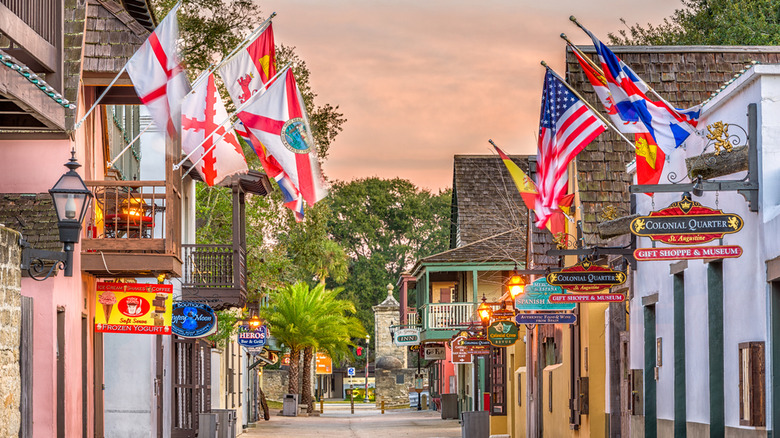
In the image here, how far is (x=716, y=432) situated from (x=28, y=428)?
7412mm

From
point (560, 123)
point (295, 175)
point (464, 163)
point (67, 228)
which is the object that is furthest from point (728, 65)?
point (464, 163)

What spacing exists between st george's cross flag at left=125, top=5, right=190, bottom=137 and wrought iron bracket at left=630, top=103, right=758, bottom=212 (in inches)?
263

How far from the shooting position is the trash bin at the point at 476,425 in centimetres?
2709

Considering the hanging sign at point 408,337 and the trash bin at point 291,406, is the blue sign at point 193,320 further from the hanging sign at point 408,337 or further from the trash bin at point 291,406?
the trash bin at point 291,406

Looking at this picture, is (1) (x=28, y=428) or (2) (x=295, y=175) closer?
(1) (x=28, y=428)

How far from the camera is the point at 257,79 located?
17734mm

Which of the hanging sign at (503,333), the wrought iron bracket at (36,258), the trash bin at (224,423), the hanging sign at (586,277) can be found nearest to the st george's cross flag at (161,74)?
the wrought iron bracket at (36,258)

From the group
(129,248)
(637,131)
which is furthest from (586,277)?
(129,248)

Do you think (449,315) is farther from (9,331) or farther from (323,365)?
(9,331)

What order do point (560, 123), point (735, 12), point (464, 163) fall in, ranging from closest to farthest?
point (560, 123) → point (735, 12) → point (464, 163)

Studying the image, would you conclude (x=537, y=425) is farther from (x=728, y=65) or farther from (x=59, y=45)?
(x=59, y=45)

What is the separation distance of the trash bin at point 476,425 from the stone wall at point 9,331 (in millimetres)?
16695

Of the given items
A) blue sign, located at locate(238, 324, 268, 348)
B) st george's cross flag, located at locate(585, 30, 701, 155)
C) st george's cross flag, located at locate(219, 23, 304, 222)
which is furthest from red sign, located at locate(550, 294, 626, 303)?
blue sign, located at locate(238, 324, 268, 348)

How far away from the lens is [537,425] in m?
27.6
